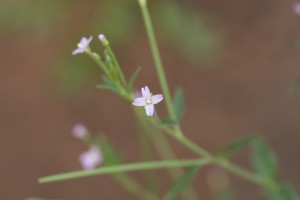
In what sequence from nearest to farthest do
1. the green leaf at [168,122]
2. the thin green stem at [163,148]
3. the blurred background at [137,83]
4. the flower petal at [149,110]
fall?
the flower petal at [149,110] → the green leaf at [168,122] → the thin green stem at [163,148] → the blurred background at [137,83]

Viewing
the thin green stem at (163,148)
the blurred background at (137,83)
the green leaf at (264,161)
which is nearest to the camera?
the green leaf at (264,161)

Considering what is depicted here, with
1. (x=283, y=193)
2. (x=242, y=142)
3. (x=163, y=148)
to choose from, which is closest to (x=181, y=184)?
(x=242, y=142)

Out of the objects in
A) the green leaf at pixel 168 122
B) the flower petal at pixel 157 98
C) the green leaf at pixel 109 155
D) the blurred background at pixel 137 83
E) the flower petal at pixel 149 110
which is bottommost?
the flower petal at pixel 149 110

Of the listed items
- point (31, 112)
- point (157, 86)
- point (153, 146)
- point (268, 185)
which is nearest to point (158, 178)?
point (153, 146)

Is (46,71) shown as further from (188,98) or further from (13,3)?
(188,98)

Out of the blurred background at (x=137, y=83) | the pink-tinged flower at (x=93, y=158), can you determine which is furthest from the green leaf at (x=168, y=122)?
the blurred background at (x=137, y=83)

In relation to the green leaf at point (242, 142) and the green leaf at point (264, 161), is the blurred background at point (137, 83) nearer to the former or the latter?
the green leaf at point (264, 161)
